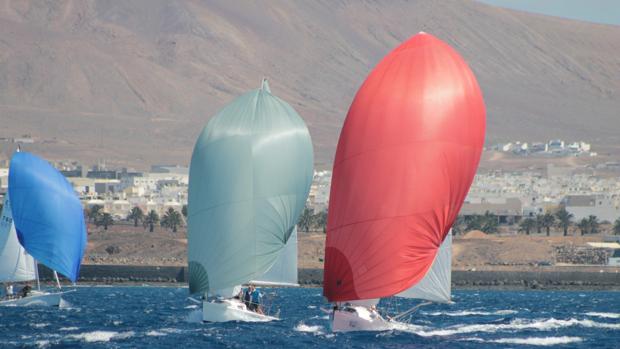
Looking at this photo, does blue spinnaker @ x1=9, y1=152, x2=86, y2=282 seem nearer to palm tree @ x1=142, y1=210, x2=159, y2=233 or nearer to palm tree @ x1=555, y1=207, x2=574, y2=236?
palm tree @ x1=142, y1=210, x2=159, y2=233

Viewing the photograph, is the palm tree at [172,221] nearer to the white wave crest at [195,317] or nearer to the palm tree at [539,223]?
the palm tree at [539,223]

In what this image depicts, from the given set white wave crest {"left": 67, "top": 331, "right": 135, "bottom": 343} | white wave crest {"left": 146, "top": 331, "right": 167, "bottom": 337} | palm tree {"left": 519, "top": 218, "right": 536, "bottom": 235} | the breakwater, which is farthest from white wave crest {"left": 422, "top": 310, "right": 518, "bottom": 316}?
palm tree {"left": 519, "top": 218, "right": 536, "bottom": 235}

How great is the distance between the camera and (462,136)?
4209cm

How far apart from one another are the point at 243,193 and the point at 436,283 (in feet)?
27.7

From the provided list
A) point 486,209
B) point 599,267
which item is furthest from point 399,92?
point 486,209

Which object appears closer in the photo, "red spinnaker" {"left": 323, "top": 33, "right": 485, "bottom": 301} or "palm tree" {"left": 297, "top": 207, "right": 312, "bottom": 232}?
"red spinnaker" {"left": 323, "top": 33, "right": 485, "bottom": 301}

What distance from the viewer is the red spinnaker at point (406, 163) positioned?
42.0m

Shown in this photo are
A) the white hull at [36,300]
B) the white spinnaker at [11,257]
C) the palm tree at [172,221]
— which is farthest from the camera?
the palm tree at [172,221]

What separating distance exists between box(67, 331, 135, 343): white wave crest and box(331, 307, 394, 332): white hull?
6.90 meters

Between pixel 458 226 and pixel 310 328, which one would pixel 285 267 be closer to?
pixel 310 328

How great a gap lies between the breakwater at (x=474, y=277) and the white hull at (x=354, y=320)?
5802 centimetres

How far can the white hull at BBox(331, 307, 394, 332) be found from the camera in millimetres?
44656

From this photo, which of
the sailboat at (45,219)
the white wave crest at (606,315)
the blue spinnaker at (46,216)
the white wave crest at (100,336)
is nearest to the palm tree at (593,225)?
the white wave crest at (606,315)

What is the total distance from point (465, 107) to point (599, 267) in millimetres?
73424
